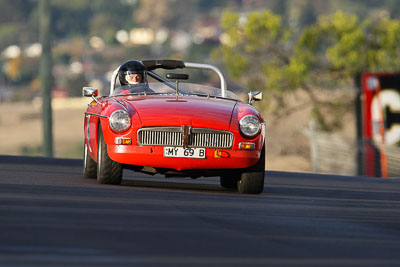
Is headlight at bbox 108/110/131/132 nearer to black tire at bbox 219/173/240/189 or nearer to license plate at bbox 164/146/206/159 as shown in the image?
license plate at bbox 164/146/206/159

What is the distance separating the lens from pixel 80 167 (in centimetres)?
1720

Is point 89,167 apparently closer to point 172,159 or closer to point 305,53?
point 172,159

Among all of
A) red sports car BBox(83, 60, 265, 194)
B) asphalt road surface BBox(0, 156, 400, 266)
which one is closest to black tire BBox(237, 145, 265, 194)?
red sports car BBox(83, 60, 265, 194)

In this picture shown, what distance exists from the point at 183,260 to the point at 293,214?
361cm

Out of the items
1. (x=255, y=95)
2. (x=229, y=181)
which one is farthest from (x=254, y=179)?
(x=255, y=95)

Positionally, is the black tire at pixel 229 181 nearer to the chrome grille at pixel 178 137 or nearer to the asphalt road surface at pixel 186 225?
the asphalt road surface at pixel 186 225

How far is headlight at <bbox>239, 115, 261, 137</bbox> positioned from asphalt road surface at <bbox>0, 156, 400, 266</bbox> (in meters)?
0.66

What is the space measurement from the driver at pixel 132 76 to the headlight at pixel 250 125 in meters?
1.75

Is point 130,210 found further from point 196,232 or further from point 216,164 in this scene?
point 216,164

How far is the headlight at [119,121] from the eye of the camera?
11.8m

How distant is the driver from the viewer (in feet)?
43.8

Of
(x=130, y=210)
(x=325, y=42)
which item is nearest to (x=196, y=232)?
(x=130, y=210)

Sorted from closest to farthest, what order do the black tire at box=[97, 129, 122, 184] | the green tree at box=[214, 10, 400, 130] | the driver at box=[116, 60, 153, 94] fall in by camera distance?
the black tire at box=[97, 129, 122, 184] < the driver at box=[116, 60, 153, 94] < the green tree at box=[214, 10, 400, 130]

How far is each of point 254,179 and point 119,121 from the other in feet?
5.10
